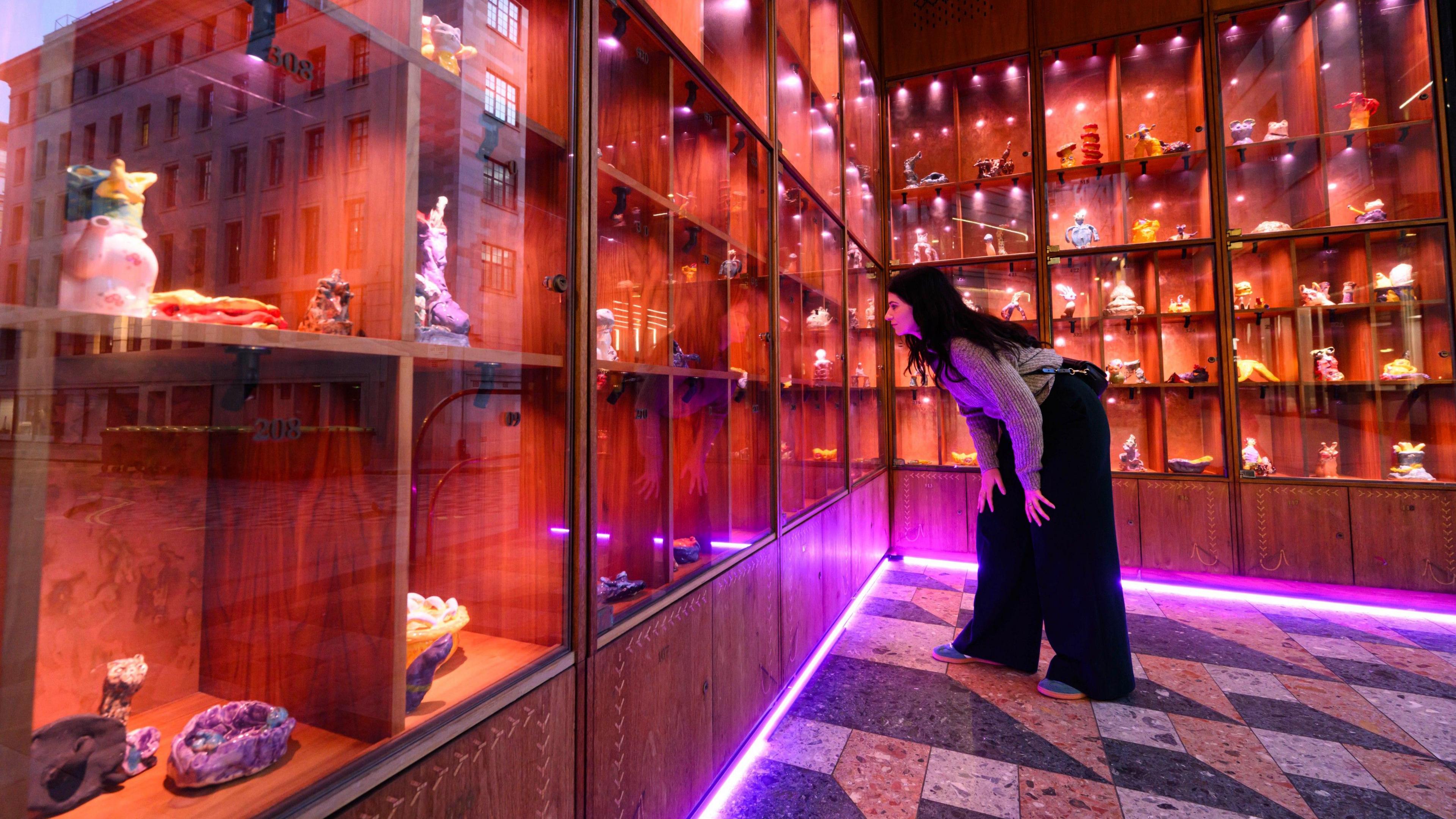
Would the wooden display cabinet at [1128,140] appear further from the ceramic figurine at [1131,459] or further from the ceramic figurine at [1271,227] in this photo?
the ceramic figurine at [1131,459]

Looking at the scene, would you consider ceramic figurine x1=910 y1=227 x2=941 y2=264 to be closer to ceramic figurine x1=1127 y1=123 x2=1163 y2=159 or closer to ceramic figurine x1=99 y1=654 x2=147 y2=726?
ceramic figurine x1=1127 y1=123 x2=1163 y2=159

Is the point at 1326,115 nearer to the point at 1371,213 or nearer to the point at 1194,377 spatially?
the point at 1371,213

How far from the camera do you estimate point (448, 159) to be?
3.28 feet

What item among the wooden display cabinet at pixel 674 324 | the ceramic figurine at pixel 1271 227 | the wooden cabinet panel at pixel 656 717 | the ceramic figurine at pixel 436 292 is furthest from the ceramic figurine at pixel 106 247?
the ceramic figurine at pixel 1271 227

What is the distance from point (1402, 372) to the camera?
338 centimetres

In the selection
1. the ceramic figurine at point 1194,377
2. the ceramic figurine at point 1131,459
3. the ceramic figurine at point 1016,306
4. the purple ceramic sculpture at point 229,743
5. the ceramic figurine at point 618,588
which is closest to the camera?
the purple ceramic sculpture at point 229,743

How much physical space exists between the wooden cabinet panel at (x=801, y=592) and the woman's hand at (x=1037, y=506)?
0.78 metres

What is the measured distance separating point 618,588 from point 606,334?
57 centimetres

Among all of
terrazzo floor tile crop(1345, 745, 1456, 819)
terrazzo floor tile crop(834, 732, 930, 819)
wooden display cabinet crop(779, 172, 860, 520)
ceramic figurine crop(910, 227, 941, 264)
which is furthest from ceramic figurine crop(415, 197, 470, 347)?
ceramic figurine crop(910, 227, 941, 264)

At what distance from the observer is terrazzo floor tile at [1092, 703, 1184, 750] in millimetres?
1890

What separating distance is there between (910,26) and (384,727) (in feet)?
16.2

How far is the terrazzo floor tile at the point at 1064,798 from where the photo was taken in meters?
1.55

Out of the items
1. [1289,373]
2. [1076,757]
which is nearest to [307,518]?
[1076,757]

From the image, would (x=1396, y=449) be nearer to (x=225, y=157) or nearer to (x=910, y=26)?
(x=910, y=26)
